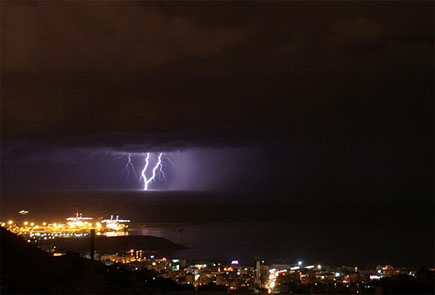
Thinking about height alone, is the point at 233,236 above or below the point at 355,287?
above

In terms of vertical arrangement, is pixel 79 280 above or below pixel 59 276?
below

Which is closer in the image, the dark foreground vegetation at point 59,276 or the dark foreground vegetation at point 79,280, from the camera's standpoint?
the dark foreground vegetation at point 59,276

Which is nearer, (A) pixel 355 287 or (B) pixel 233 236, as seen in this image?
(A) pixel 355 287

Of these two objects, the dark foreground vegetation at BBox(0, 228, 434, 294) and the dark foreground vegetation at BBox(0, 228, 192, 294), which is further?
the dark foreground vegetation at BBox(0, 228, 434, 294)

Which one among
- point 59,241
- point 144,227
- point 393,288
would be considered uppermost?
point 144,227

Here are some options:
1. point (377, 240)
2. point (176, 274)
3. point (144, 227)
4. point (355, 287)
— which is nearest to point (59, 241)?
point (176, 274)

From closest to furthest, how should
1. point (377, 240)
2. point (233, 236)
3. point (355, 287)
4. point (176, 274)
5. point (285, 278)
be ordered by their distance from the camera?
point (355, 287), point (285, 278), point (176, 274), point (377, 240), point (233, 236)

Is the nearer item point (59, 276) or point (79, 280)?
point (59, 276)

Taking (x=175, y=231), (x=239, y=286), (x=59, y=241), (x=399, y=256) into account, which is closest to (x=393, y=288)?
(x=239, y=286)

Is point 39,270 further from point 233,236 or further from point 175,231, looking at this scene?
point 175,231

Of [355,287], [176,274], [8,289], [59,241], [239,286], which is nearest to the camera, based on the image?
[8,289]
